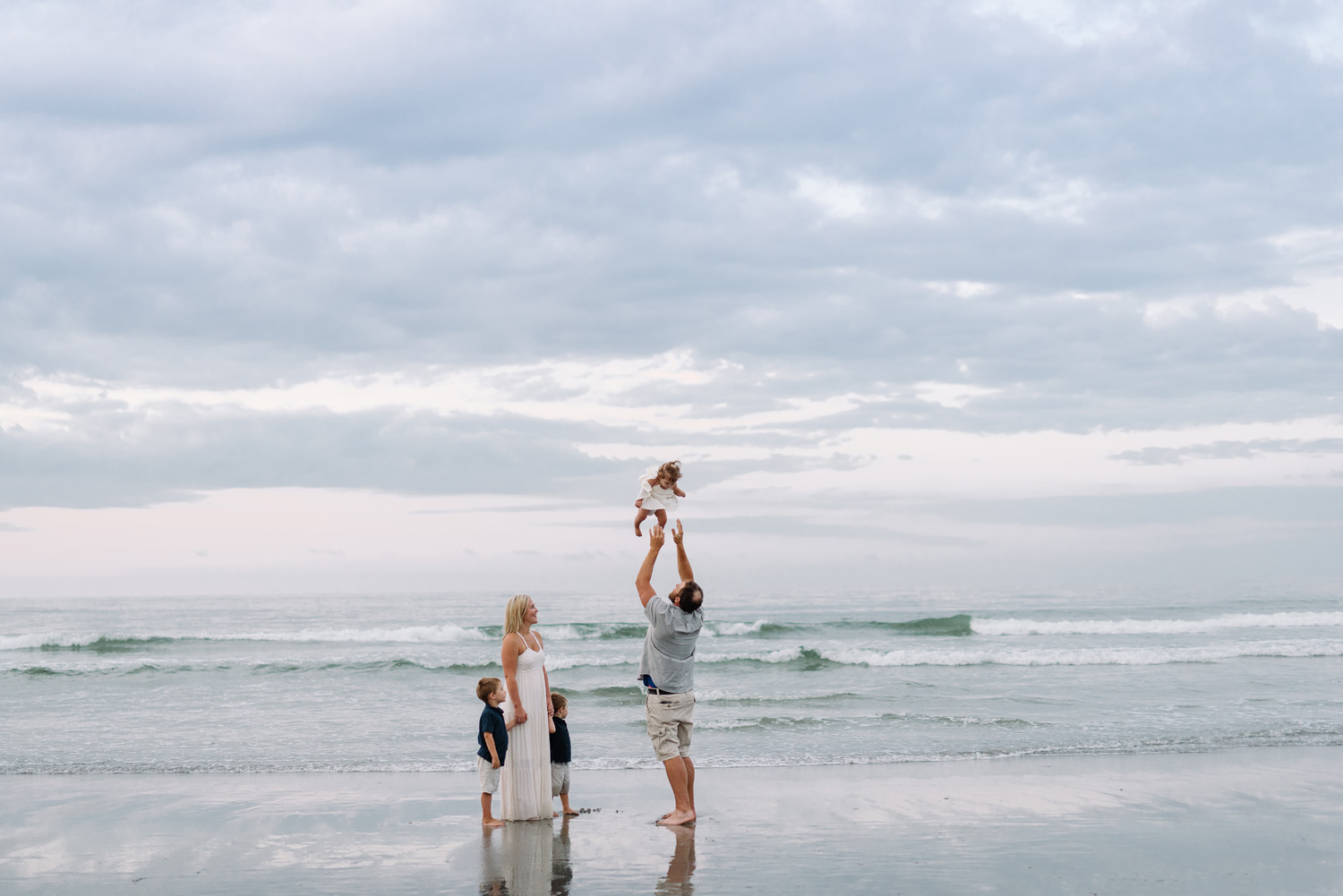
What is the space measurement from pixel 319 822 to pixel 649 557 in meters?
3.58

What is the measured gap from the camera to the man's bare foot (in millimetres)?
7422

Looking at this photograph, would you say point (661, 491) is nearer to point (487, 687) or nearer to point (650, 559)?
point (650, 559)

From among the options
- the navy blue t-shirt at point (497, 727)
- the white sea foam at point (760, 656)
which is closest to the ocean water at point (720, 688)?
the white sea foam at point (760, 656)

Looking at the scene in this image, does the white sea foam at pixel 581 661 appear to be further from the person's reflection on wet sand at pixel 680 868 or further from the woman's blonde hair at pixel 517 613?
the woman's blonde hair at pixel 517 613

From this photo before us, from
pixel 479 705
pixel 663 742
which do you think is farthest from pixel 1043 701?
pixel 663 742

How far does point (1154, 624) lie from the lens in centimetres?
3300

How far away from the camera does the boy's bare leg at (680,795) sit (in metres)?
7.39

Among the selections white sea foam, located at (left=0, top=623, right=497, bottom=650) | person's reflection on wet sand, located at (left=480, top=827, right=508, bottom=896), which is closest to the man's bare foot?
person's reflection on wet sand, located at (left=480, top=827, right=508, bottom=896)

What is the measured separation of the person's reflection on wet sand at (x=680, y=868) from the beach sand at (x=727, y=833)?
0.07 ft

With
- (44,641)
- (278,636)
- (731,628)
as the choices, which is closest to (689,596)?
(731,628)

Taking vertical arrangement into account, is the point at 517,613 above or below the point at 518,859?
above

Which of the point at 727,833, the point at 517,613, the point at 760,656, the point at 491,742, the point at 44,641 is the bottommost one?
the point at 760,656

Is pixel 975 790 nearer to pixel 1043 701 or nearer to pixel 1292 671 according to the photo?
pixel 1043 701

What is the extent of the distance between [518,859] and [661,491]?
8.64 feet
